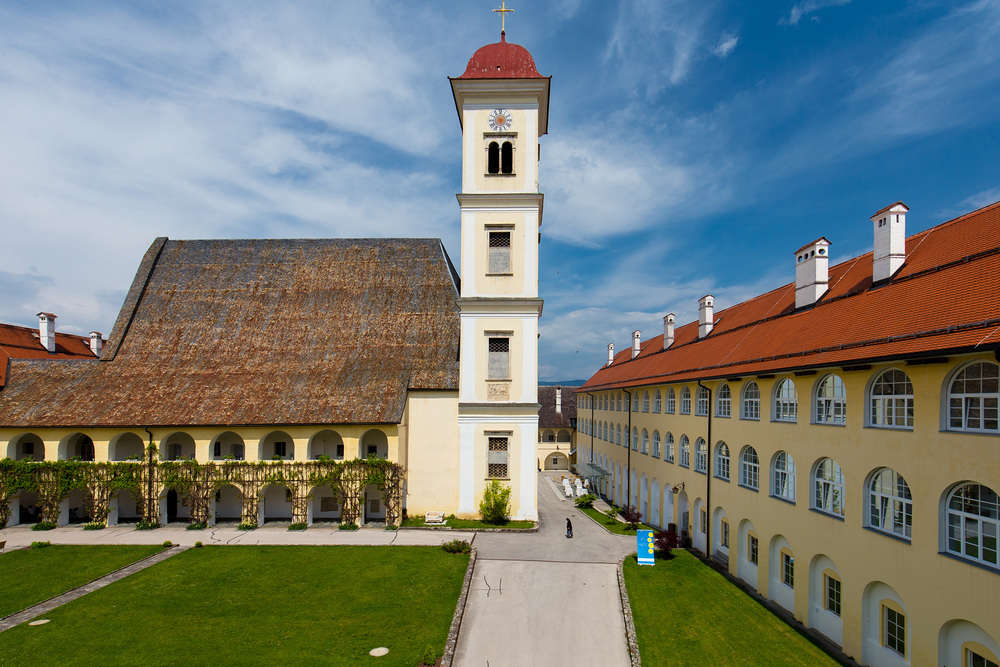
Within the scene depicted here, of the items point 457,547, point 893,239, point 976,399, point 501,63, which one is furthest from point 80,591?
point 893,239

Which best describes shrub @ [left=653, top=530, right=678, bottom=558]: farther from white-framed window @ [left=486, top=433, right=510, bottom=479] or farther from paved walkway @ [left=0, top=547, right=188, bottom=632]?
paved walkway @ [left=0, top=547, right=188, bottom=632]

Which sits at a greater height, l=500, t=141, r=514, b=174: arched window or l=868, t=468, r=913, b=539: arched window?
l=500, t=141, r=514, b=174: arched window

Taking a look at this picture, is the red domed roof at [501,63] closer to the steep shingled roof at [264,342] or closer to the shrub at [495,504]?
the steep shingled roof at [264,342]

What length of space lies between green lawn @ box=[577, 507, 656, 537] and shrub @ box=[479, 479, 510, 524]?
A: 6172 mm

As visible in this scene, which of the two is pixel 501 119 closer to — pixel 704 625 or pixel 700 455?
pixel 700 455

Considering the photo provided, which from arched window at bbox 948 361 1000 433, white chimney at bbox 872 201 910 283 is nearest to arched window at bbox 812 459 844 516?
arched window at bbox 948 361 1000 433

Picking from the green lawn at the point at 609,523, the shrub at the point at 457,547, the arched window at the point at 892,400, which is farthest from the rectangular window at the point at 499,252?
the arched window at the point at 892,400

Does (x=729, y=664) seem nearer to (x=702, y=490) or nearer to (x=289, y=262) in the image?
(x=702, y=490)

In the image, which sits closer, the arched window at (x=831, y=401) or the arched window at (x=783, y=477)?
the arched window at (x=831, y=401)

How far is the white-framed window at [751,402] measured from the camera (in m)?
22.0

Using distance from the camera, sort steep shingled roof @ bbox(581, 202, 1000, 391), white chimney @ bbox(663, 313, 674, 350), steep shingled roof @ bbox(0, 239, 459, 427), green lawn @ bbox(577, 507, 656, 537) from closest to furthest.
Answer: steep shingled roof @ bbox(581, 202, 1000, 391)
green lawn @ bbox(577, 507, 656, 537)
steep shingled roof @ bbox(0, 239, 459, 427)
white chimney @ bbox(663, 313, 674, 350)

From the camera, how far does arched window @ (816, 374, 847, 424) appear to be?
652 inches

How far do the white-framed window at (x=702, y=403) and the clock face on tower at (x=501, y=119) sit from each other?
706 inches

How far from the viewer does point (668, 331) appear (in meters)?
41.2
